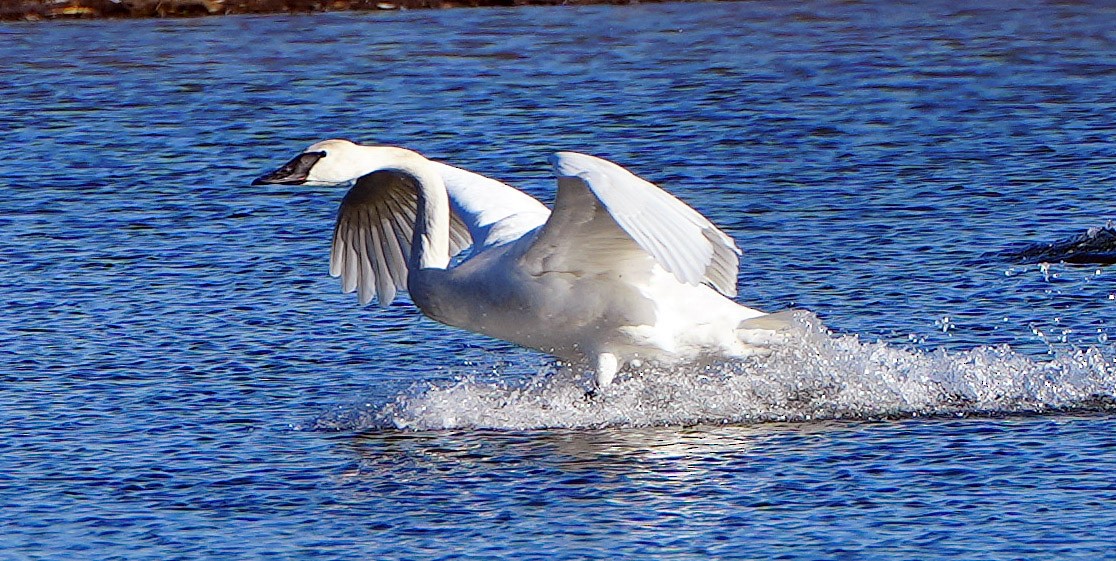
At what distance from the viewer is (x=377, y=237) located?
32.7 feet

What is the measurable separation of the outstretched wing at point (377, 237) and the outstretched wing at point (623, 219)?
160 centimetres

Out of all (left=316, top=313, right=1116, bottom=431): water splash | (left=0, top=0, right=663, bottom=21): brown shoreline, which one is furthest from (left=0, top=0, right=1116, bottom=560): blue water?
(left=0, top=0, right=663, bottom=21): brown shoreline

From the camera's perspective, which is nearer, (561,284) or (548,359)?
(561,284)

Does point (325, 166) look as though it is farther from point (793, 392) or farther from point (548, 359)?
point (793, 392)

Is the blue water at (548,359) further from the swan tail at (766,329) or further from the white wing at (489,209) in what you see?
the white wing at (489,209)

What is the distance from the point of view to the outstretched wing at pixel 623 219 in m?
7.54

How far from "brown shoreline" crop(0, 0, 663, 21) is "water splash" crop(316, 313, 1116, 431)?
13.8m

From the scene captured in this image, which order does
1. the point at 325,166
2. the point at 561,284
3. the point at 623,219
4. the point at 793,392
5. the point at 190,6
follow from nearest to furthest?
the point at 623,219 < the point at 561,284 < the point at 325,166 < the point at 793,392 < the point at 190,6

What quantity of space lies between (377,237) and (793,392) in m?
2.02

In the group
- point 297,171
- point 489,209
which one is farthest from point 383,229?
point 297,171

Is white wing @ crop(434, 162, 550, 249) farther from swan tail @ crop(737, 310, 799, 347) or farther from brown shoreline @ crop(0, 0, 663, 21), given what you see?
brown shoreline @ crop(0, 0, 663, 21)

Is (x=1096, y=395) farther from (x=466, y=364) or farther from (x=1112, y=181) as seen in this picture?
(x=1112, y=181)

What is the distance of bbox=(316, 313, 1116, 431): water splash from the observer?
28.7 ft

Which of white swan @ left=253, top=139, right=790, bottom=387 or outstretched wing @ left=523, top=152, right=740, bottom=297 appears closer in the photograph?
outstretched wing @ left=523, top=152, right=740, bottom=297
